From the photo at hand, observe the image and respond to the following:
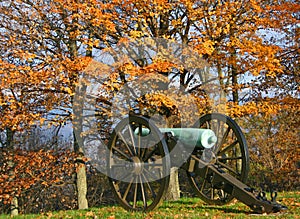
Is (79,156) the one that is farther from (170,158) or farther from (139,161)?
(170,158)

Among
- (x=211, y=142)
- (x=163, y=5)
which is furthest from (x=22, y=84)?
(x=211, y=142)

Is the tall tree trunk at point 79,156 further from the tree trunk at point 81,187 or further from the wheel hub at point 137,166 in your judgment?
the wheel hub at point 137,166

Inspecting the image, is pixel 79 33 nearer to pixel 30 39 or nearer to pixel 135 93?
pixel 30 39

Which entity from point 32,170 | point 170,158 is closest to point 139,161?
point 170,158

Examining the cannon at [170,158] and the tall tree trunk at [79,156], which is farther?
the tall tree trunk at [79,156]

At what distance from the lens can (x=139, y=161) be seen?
675 cm

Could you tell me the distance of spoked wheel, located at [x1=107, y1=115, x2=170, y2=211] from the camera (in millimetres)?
6345

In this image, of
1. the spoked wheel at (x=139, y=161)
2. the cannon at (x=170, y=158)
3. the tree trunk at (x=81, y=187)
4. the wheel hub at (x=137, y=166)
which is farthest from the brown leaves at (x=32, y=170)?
the wheel hub at (x=137, y=166)

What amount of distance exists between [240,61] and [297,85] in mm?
2848

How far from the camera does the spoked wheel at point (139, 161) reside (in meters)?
6.34

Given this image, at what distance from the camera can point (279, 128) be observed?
17.6 m

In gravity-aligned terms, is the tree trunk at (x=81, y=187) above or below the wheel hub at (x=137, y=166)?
below

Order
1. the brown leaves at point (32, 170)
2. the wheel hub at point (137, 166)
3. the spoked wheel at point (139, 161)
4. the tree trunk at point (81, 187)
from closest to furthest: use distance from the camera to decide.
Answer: the spoked wheel at point (139, 161), the wheel hub at point (137, 166), the tree trunk at point (81, 187), the brown leaves at point (32, 170)

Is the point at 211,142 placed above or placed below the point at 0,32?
below
